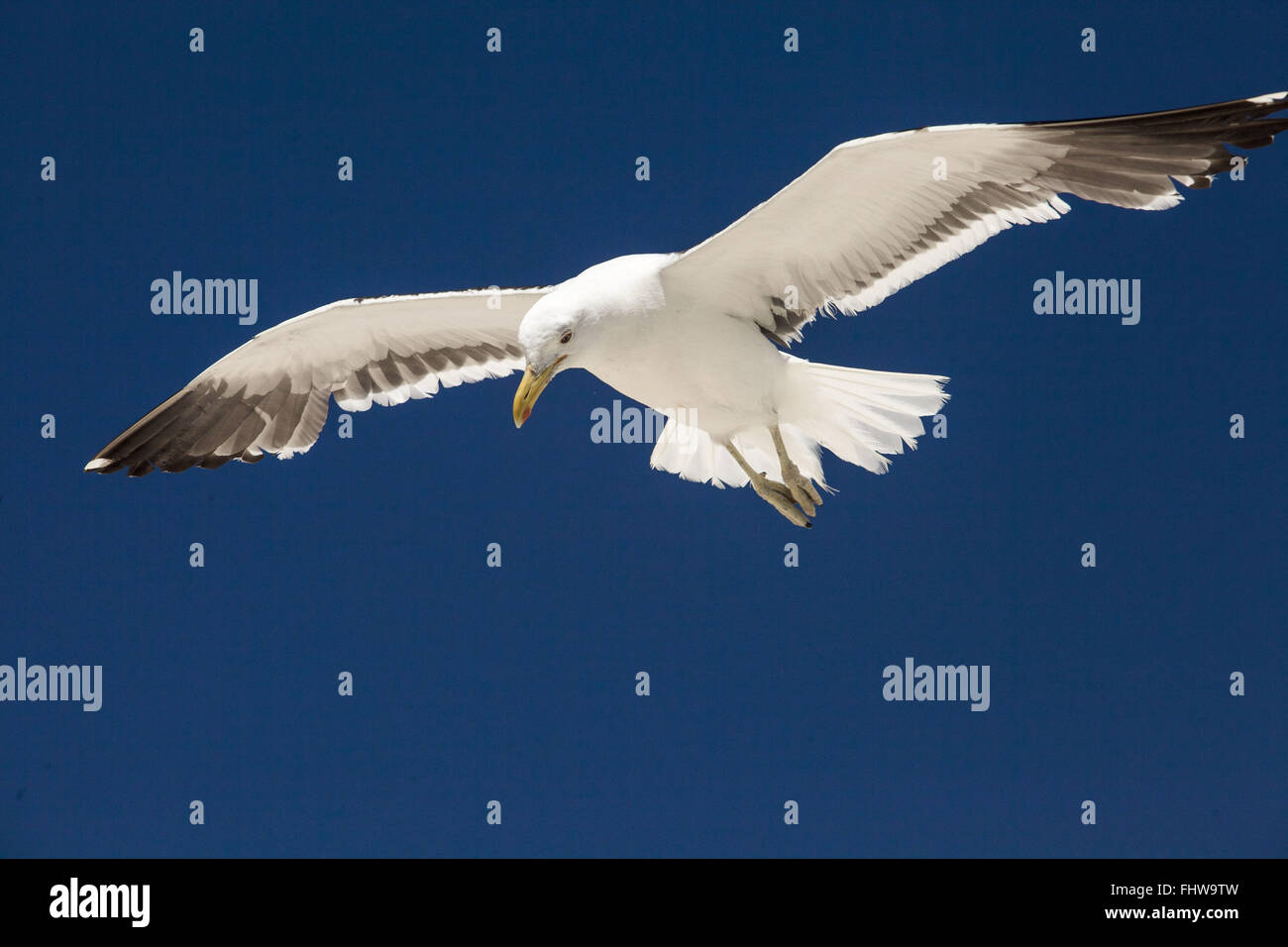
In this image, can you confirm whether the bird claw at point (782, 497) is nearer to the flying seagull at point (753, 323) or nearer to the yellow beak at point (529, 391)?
the flying seagull at point (753, 323)

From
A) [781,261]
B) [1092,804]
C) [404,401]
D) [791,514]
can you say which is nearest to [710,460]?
[791,514]

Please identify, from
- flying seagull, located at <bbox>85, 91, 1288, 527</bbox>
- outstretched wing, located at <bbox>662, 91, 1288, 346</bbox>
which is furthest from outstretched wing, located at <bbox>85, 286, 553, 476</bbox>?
outstretched wing, located at <bbox>662, 91, 1288, 346</bbox>

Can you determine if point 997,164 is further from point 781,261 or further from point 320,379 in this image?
point 320,379

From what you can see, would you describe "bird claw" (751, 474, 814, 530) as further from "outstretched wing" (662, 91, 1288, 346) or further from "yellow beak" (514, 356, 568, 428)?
"yellow beak" (514, 356, 568, 428)

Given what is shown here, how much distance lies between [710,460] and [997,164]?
5.21 ft

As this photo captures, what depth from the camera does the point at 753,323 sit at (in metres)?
5.00

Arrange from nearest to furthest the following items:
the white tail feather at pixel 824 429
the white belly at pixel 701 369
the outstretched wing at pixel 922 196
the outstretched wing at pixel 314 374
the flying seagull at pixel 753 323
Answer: the outstretched wing at pixel 922 196 → the flying seagull at pixel 753 323 → the white belly at pixel 701 369 → the white tail feather at pixel 824 429 → the outstretched wing at pixel 314 374

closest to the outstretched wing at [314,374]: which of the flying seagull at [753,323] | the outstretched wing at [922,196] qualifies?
the flying seagull at [753,323]

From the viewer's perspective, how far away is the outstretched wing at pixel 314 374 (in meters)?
5.36

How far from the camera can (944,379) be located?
4.81 meters

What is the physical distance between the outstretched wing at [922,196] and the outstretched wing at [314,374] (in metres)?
0.95

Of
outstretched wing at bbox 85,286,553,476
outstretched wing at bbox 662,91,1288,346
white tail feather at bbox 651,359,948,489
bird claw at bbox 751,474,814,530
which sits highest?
outstretched wing at bbox 662,91,1288,346

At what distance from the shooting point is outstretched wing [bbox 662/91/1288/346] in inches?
159

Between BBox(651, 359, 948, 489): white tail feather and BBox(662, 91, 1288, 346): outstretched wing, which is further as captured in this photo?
BBox(651, 359, 948, 489): white tail feather
